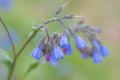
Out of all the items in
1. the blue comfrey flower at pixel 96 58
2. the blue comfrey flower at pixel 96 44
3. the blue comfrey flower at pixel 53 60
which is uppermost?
the blue comfrey flower at pixel 96 44

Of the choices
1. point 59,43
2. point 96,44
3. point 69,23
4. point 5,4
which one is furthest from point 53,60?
point 69,23

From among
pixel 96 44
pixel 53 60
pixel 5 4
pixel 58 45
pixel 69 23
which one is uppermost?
pixel 5 4

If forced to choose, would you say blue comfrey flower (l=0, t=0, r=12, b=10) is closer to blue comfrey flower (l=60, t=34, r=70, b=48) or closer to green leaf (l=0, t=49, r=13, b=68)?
green leaf (l=0, t=49, r=13, b=68)

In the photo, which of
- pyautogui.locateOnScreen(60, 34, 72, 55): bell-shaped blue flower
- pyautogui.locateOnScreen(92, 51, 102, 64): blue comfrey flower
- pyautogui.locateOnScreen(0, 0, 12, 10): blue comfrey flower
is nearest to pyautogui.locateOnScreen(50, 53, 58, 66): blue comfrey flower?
pyautogui.locateOnScreen(60, 34, 72, 55): bell-shaped blue flower

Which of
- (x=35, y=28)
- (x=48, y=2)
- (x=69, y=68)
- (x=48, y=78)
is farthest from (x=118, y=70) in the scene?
(x=35, y=28)

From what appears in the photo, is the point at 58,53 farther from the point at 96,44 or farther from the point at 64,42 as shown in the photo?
the point at 96,44

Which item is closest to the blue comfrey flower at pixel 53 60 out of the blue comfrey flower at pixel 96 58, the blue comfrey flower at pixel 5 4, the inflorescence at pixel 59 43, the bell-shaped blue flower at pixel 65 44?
the inflorescence at pixel 59 43

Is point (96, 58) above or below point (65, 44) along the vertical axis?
above

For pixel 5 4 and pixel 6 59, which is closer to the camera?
pixel 6 59

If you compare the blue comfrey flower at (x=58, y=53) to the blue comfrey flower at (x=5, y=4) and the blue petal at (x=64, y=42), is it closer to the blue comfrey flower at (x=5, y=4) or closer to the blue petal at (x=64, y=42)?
the blue petal at (x=64, y=42)
